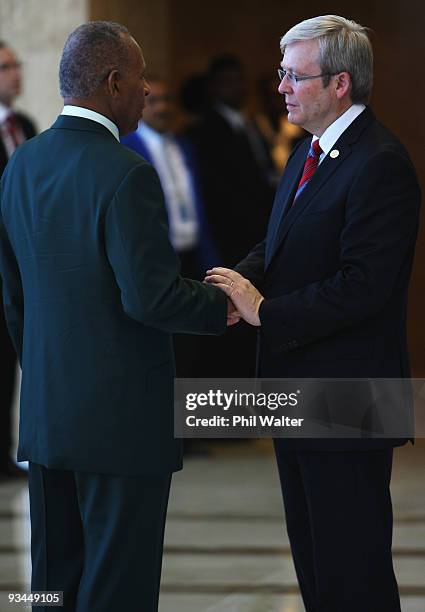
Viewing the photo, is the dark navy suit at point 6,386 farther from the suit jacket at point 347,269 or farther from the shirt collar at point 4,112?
the suit jacket at point 347,269

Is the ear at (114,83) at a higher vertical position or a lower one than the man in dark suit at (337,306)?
higher

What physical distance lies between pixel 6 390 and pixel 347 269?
142 inches

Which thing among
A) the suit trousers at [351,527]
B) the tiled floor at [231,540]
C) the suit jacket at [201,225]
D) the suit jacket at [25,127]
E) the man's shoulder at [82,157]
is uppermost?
the man's shoulder at [82,157]

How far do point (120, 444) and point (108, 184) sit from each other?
0.62 m

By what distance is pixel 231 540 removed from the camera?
4.95 meters

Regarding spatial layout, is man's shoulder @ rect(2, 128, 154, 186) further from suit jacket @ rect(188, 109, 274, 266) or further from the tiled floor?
suit jacket @ rect(188, 109, 274, 266)

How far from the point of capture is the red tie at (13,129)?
611 centimetres

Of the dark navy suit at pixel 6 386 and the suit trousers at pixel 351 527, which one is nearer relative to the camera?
the suit trousers at pixel 351 527

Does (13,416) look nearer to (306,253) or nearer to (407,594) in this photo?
(407,594)

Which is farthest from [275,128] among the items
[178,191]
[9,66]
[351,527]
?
[351,527]

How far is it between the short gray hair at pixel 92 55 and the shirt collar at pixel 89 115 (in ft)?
0.11

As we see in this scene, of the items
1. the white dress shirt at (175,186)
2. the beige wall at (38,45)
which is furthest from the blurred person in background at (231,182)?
the beige wall at (38,45)

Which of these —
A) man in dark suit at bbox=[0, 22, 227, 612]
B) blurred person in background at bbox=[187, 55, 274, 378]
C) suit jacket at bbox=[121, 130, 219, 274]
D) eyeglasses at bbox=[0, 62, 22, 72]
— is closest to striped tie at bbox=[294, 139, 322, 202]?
man in dark suit at bbox=[0, 22, 227, 612]

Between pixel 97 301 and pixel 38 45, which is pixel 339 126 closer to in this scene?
pixel 97 301
